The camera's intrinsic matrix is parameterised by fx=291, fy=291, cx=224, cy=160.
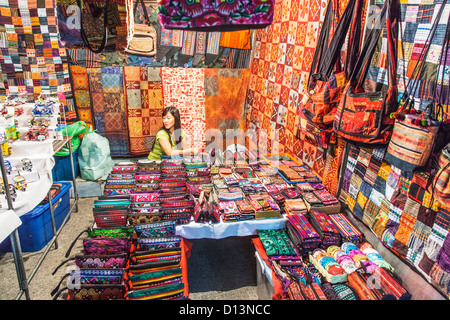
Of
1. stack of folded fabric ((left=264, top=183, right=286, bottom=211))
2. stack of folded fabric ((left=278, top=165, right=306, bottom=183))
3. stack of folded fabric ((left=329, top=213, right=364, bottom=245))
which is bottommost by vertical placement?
stack of folded fabric ((left=329, top=213, right=364, bottom=245))

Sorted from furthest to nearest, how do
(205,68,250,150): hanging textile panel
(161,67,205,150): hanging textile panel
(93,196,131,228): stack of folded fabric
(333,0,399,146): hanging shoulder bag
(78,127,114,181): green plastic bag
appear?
(205,68,250,150): hanging textile panel < (161,67,205,150): hanging textile panel < (78,127,114,181): green plastic bag < (93,196,131,228): stack of folded fabric < (333,0,399,146): hanging shoulder bag

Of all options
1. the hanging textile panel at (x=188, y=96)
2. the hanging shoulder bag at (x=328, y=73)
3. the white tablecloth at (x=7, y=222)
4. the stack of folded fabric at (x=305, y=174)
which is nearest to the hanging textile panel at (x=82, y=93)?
the hanging textile panel at (x=188, y=96)

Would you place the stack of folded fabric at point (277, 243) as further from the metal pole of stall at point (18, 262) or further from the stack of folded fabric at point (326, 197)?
the metal pole of stall at point (18, 262)

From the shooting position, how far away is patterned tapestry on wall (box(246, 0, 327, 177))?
375 cm

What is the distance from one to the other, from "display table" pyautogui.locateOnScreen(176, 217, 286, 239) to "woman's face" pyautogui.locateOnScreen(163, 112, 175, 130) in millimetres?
2303

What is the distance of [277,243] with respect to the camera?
2812mm

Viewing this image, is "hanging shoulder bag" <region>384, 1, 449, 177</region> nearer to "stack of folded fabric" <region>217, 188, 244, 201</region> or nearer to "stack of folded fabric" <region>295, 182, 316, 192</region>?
"stack of folded fabric" <region>295, 182, 316, 192</region>

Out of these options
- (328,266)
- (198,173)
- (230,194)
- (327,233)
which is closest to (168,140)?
(198,173)

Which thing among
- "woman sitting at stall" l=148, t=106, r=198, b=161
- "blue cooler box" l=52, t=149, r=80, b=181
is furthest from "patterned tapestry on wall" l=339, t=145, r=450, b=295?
"blue cooler box" l=52, t=149, r=80, b=181

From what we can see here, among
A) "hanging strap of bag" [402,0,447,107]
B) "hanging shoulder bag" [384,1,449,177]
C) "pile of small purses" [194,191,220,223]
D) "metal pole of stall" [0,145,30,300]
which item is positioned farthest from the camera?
"pile of small purses" [194,191,220,223]

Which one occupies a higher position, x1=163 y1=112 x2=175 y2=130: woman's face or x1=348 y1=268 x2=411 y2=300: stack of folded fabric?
x1=163 y1=112 x2=175 y2=130: woman's face

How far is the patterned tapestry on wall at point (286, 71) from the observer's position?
3750 millimetres

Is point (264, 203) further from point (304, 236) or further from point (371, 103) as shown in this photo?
point (371, 103)

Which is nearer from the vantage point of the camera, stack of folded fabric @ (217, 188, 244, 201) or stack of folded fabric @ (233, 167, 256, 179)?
stack of folded fabric @ (217, 188, 244, 201)
